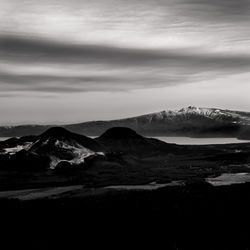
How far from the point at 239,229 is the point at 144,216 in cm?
1324

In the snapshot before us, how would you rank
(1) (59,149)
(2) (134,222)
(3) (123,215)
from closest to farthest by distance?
(2) (134,222)
(3) (123,215)
(1) (59,149)

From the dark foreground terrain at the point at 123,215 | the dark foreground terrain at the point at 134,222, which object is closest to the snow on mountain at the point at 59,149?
the dark foreground terrain at the point at 123,215

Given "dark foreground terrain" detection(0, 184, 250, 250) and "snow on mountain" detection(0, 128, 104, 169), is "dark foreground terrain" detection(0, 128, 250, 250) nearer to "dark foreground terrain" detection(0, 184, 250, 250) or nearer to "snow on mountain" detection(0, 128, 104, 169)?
"dark foreground terrain" detection(0, 184, 250, 250)

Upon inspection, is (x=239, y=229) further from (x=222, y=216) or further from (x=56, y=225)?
(x=56, y=225)

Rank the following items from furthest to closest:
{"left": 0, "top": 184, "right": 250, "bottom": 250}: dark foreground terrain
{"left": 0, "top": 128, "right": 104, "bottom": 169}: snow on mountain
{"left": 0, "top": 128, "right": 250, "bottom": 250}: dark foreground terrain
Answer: {"left": 0, "top": 128, "right": 104, "bottom": 169}: snow on mountain, {"left": 0, "top": 128, "right": 250, "bottom": 250}: dark foreground terrain, {"left": 0, "top": 184, "right": 250, "bottom": 250}: dark foreground terrain

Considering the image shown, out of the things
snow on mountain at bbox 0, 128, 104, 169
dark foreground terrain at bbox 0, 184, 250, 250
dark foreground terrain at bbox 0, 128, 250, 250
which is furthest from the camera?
snow on mountain at bbox 0, 128, 104, 169

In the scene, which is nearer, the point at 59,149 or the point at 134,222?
the point at 134,222

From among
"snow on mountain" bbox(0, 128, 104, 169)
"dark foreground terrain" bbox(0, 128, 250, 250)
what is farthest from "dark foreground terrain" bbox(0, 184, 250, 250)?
"snow on mountain" bbox(0, 128, 104, 169)

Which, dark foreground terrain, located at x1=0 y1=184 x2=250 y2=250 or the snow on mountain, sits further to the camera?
the snow on mountain

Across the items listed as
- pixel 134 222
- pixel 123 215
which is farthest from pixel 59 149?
pixel 134 222

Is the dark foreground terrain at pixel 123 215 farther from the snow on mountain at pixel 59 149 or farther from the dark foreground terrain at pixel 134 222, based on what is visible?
the snow on mountain at pixel 59 149

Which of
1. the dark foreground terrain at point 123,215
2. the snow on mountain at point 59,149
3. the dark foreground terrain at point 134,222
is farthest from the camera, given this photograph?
the snow on mountain at point 59,149

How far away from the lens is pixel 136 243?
4709cm

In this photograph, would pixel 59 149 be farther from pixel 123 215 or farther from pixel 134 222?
pixel 134 222
